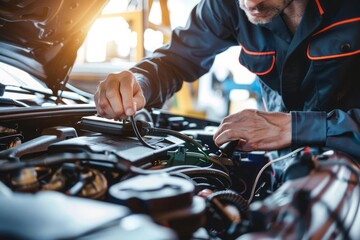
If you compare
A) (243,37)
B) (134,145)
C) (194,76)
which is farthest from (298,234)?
(194,76)

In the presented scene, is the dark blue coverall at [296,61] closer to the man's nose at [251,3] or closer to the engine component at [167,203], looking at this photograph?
the man's nose at [251,3]

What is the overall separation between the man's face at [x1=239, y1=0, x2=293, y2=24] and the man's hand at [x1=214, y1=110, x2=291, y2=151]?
393mm

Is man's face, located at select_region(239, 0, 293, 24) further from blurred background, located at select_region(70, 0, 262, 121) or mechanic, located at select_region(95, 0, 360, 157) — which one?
blurred background, located at select_region(70, 0, 262, 121)

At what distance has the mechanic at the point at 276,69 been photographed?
103 centimetres

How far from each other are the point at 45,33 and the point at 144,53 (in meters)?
2.48

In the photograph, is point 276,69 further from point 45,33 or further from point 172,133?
point 45,33

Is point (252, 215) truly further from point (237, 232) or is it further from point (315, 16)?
point (315, 16)

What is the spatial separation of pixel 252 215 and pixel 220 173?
0.35 metres

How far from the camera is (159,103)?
1657mm

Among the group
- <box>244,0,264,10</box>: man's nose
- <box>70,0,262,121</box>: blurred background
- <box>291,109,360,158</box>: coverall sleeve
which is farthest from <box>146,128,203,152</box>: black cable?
<box>70,0,262,121</box>: blurred background

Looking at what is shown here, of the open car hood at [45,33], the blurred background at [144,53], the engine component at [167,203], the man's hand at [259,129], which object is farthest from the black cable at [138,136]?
the blurred background at [144,53]

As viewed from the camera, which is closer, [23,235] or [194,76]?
[23,235]

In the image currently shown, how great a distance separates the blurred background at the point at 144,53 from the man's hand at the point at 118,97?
1218mm

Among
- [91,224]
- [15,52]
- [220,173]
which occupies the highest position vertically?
[15,52]
